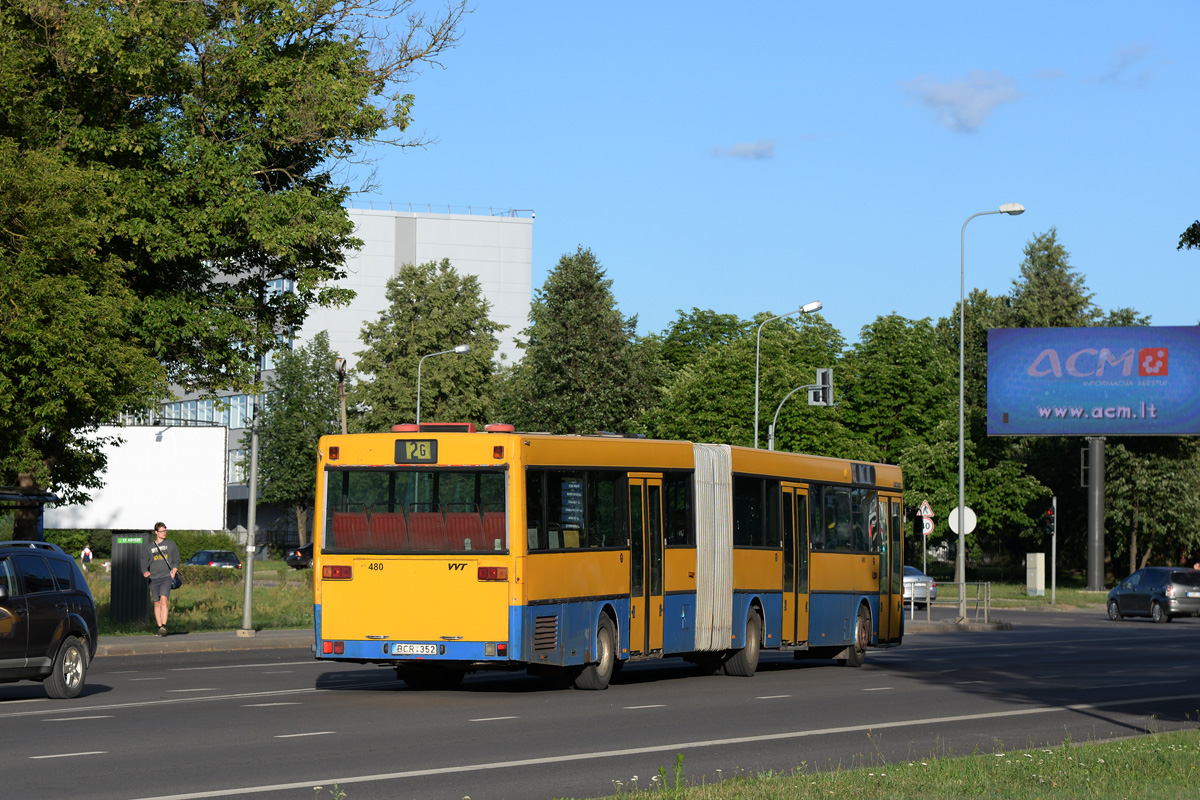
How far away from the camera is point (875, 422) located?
8169 cm

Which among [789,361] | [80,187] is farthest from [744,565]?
[789,361]

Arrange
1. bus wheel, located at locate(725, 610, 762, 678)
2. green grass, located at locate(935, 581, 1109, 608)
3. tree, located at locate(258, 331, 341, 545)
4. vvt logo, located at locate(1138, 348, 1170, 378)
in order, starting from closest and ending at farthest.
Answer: bus wheel, located at locate(725, 610, 762, 678), green grass, located at locate(935, 581, 1109, 608), vvt logo, located at locate(1138, 348, 1170, 378), tree, located at locate(258, 331, 341, 545)

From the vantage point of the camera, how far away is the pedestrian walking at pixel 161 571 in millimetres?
29531

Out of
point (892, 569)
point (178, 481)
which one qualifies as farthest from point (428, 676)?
point (178, 481)

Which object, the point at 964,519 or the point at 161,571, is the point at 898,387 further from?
the point at 161,571

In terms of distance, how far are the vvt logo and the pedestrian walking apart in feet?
155

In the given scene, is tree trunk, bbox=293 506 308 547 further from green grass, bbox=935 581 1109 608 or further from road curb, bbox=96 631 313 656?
road curb, bbox=96 631 313 656

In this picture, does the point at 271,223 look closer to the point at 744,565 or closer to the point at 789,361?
the point at 744,565

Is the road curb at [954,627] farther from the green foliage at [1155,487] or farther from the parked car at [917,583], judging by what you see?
the green foliage at [1155,487]

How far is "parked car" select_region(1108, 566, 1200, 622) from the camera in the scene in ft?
150

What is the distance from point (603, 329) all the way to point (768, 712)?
63931 mm

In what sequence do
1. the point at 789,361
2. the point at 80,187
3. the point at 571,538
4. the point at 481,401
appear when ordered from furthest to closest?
the point at 481,401, the point at 789,361, the point at 80,187, the point at 571,538

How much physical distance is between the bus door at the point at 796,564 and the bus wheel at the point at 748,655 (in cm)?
76

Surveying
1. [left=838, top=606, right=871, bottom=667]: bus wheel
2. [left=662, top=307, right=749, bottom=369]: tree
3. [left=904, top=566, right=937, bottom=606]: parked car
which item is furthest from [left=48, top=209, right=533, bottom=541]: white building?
[left=838, top=606, right=871, bottom=667]: bus wheel
